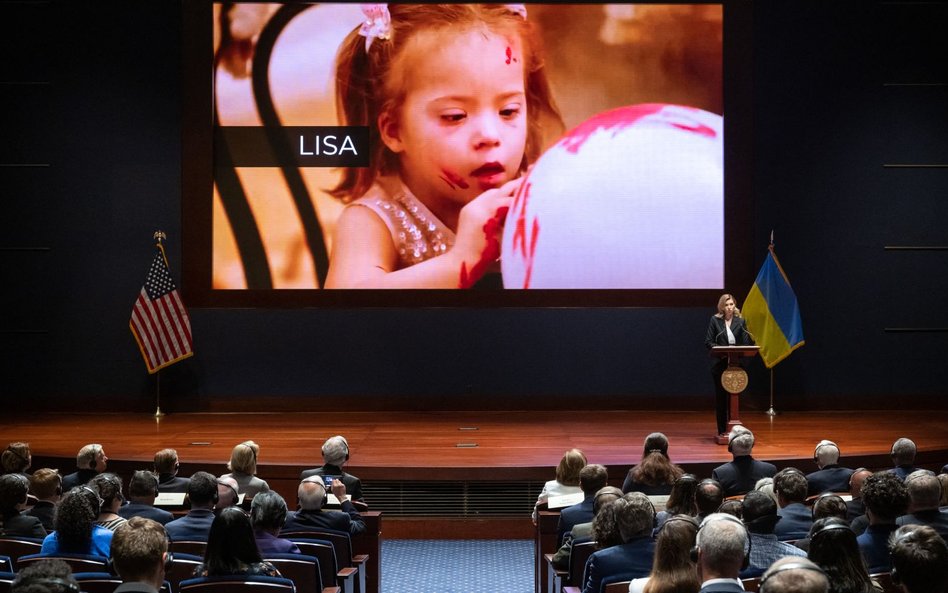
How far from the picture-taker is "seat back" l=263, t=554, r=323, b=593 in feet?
13.1

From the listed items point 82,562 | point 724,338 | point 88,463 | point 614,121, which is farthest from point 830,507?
point 614,121

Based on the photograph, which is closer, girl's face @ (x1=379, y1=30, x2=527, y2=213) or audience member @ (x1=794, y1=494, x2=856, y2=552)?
audience member @ (x1=794, y1=494, x2=856, y2=552)

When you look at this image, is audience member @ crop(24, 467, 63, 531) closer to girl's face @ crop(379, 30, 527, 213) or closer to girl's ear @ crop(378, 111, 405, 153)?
girl's face @ crop(379, 30, 527, 213)

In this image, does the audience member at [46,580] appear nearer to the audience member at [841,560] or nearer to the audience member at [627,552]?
the audience member at [627,552]

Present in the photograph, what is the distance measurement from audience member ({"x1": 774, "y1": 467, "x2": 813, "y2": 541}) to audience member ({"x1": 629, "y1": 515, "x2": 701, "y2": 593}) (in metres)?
1.50

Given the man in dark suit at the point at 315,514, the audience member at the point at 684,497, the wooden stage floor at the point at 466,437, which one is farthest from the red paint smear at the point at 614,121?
the audience member at the point at 684,497

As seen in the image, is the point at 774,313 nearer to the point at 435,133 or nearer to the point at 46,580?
the point at 435,133

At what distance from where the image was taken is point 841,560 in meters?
3.13

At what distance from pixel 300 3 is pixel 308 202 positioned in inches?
76.6

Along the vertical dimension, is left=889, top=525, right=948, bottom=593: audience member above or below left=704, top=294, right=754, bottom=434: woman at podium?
below

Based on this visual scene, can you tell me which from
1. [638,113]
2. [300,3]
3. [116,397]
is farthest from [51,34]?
[638,113]

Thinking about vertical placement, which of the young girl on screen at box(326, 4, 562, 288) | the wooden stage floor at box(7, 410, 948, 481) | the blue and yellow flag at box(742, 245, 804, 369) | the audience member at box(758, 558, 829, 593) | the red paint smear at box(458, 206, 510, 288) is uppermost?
the young girl on screen at box(326, 4, 562, 288)

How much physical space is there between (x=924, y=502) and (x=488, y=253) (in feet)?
21.2

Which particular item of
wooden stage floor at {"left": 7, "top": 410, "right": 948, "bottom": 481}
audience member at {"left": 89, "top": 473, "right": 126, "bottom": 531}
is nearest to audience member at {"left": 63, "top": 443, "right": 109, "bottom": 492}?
audience member at {"left": 89, "top": 473, "right": 126, "bottom": 531}
